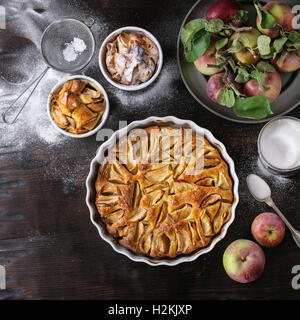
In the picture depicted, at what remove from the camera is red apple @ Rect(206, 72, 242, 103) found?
4.44ft

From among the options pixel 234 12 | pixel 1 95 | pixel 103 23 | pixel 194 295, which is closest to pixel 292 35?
pixel 234 12

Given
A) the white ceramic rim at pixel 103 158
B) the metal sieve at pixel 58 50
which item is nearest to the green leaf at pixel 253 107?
the white ceramic rim at pixel 103 158

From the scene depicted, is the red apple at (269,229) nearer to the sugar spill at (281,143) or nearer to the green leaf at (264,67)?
the sugar spill at (281,143)

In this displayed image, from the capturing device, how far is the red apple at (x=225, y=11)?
4.39ft

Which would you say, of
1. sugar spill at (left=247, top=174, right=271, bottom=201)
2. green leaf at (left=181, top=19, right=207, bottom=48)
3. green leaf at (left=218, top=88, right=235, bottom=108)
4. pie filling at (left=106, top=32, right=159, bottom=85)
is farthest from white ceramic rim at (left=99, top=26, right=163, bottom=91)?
sugar spill at (left=247, top=174, right=271, bottom=201)

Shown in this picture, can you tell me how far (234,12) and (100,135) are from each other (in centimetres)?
60

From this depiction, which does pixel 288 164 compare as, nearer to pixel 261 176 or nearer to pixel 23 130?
pixel 261 176

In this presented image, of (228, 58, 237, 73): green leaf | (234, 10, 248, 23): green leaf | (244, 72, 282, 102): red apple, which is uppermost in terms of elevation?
(234, 10, 248, 23): green leaf

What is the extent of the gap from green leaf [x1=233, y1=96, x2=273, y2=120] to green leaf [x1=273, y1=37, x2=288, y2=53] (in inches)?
6.1

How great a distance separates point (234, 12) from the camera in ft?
4.40

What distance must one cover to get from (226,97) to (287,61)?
0.22 metres

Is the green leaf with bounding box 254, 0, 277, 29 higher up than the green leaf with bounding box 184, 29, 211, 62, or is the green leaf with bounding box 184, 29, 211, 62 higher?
the green leaf with bounding box 254, 0, 277, 29

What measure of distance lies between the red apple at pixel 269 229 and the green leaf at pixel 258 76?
0.44 m

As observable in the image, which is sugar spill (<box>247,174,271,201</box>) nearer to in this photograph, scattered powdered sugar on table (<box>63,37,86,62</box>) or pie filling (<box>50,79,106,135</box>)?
pie filling (<box>50,79,106,135</box>)
